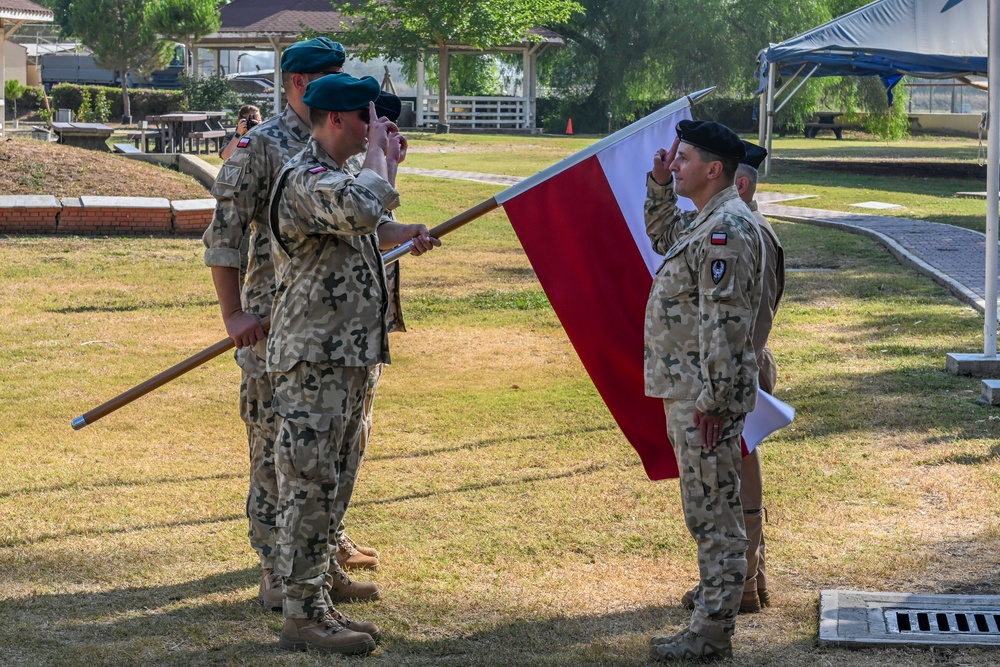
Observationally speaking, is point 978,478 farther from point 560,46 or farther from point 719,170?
point 560,46

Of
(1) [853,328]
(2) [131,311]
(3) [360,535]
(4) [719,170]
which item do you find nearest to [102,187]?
(2) [131,311]

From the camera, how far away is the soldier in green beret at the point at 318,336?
382 cm

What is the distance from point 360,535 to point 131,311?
5860mm

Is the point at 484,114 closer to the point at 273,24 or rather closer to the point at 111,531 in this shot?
the point at 273,24

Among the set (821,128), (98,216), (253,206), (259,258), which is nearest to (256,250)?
(259,258)

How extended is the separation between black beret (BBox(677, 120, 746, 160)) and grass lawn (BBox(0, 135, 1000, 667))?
66.4 inches

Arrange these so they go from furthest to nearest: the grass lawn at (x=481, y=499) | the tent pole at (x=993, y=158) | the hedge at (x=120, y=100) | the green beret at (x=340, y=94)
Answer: the hedge at (x=120, y=100), the tent pole at (x=993, y=158), the grass lawn at (x=481, y=499), the green beret at (x=340, y=94)

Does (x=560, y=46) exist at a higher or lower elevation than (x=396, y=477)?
higher

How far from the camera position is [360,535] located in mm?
5270

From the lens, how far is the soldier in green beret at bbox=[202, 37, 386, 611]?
4.29 metres

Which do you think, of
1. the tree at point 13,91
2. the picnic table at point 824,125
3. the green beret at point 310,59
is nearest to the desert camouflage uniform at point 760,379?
the green beret at point 310,59

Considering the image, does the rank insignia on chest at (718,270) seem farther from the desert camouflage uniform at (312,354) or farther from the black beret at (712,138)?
the desert camouflage uniform at (312,354)

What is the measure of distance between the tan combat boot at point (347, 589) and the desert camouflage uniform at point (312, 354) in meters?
0.50

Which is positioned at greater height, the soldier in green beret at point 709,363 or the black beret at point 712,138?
the black beret at point 712,138
